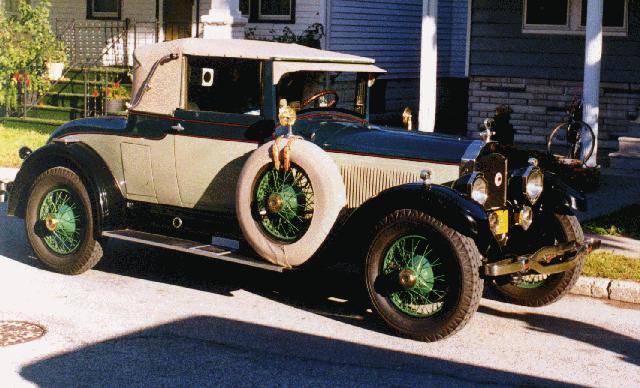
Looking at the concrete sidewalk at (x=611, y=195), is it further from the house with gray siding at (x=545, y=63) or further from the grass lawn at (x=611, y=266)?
the house with gray siding at (x=545, y=63)

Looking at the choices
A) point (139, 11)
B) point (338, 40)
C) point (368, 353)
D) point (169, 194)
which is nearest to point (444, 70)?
point (338, 40)

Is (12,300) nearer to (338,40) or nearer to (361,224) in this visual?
(361,224)

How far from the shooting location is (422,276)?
6.85 meters

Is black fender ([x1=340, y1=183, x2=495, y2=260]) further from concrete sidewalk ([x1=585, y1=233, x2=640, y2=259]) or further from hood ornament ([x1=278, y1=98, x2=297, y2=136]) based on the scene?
concrete sidewalk ([x1=585, y1=233, x2=640, y2=259])

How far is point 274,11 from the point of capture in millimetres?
19906

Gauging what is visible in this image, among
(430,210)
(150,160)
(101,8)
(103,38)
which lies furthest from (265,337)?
(101,8)

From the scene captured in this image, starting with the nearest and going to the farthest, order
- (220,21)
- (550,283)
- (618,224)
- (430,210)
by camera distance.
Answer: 1. (430,210)
2. (550,283)
3. (618,224)
4. (220,21)

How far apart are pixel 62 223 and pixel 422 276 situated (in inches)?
137

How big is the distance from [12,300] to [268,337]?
2.20 meters

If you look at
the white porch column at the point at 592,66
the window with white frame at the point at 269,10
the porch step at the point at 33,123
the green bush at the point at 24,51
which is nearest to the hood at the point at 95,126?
the white porch column at the point at 592,66

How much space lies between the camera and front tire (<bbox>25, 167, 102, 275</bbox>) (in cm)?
845

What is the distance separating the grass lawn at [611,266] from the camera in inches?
335

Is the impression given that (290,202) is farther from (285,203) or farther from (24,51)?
(24,51)

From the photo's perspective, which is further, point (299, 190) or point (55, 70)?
point (55, 70)
